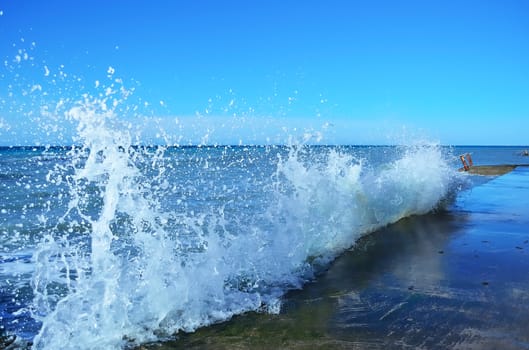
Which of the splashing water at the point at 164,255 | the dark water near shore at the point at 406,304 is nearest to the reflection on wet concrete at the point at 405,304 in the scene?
the dark water near shore at the point at 406,304

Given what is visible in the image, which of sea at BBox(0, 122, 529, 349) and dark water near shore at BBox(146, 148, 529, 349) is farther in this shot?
sea at BBox(0, 122, 529, 349)

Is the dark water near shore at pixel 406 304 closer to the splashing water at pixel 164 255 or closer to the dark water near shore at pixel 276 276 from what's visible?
the dark water near shore at pixel 276 276

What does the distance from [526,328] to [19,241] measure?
6.97 metres

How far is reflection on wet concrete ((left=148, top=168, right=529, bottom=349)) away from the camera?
3.20 meters

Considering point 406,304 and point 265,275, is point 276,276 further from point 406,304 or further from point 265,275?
point 406,304

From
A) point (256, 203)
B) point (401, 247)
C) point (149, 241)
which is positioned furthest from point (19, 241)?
point (401, 247)

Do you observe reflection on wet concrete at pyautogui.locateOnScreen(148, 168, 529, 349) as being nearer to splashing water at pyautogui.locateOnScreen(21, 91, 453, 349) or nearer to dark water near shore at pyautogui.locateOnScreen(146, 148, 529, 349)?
dark water near shore at pyautogui.locateOnScreen(146, 148, 529, 349)

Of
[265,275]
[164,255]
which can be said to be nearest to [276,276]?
[265,275]

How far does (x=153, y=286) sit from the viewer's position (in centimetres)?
394

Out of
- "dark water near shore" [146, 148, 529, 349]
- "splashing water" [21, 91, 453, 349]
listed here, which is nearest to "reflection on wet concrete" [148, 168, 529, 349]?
"dark water near shore" [146, 148, 529, 349]

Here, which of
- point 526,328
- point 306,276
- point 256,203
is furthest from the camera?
point 256,203

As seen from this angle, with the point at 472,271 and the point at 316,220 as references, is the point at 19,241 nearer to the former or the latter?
the point at 316,220

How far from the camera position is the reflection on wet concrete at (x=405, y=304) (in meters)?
3.20

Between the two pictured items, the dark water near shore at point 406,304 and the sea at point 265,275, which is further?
the sea at point 265,275
